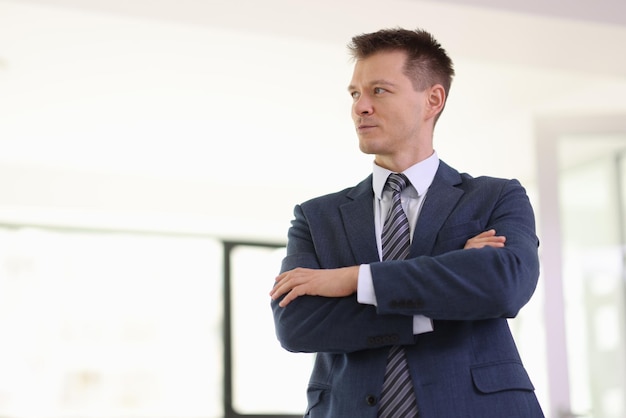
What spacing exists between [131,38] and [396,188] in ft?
10.4

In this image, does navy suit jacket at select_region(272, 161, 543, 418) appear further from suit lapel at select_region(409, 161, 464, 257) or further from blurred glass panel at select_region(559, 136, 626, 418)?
blurred glass panel at select_region(559, 136, 626, 418)

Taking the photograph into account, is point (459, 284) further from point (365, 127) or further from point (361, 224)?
point (365, 127)

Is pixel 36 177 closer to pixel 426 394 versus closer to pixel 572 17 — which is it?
pixel 572 17

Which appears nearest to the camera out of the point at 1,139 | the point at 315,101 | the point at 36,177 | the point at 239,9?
the point at 239,9

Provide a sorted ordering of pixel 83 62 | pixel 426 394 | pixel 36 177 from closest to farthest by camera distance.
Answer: pixel 426 394, pixel 83 62, pixel 36 177

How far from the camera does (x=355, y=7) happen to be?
3.47m

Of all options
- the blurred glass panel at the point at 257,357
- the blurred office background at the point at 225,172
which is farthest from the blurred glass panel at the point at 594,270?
the blurred glass panel at the point at 257,357

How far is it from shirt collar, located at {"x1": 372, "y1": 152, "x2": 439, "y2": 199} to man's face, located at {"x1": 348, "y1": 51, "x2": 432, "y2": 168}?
0.03 metres

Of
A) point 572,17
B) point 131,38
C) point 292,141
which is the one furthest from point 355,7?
point 292,141

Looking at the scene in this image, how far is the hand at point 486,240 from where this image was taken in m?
1.71

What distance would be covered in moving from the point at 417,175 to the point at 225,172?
5629 millimetres

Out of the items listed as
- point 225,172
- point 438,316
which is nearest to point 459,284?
point 438,316

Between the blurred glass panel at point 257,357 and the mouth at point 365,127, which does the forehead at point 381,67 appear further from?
the blurred glass panel at point 257,357

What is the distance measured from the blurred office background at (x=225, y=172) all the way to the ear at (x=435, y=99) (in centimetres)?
150
